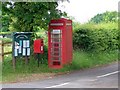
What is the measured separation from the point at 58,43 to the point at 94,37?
6.27 meters

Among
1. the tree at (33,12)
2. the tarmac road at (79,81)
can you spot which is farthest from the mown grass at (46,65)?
the tree at (33,12)

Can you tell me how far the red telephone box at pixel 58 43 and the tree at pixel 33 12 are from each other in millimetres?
434

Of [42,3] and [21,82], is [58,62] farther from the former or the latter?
[21,82]

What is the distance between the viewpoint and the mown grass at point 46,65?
16600 mm

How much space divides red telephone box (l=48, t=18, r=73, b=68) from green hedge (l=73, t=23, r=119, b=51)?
4.86 meters

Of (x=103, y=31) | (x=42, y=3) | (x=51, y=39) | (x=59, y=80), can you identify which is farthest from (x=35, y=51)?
(x=103, y=31)

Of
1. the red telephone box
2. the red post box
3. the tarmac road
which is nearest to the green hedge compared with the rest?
the red telephone box

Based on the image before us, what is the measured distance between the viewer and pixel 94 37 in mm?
24516

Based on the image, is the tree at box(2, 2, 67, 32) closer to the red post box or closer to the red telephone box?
the red telephone box

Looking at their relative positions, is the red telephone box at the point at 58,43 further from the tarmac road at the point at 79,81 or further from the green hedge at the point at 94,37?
the green hedge at the point at 94,37

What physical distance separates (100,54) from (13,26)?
7015mm

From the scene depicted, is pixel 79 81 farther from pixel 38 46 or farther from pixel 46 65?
pixel 46 65

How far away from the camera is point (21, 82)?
577 inches

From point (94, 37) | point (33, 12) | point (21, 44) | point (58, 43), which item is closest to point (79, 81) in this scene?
point (21, 44)
